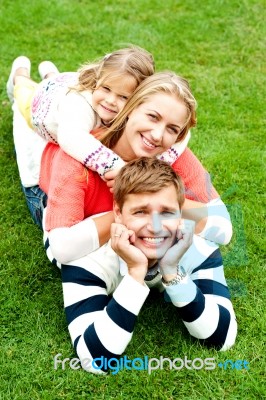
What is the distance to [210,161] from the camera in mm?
4281

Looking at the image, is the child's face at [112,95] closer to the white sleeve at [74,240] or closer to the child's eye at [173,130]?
the child's eye at [173,130]

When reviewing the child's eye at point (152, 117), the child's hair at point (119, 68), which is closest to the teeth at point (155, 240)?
the child's eye at point (152, 117)

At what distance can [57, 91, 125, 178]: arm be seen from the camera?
292 centimetres

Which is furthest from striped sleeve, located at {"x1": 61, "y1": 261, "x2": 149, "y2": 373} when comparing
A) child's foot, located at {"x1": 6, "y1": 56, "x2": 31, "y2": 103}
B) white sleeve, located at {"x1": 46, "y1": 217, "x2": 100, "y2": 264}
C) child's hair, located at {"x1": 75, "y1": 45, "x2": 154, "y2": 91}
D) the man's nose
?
child's foot, located at {"x1": 6, "y1": 56, "x2": 31, "y2": 103}

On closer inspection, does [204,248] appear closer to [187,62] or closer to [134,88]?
[134,88]

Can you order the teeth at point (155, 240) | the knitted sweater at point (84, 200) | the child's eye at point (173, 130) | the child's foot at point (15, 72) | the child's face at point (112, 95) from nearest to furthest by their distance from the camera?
the teeth at point (155, 240) < the knitted sweater at point (84, 200) < the child's eye at point (173, 130) < the child's face at point (112, 95) < the child's foot at point (15, 72)

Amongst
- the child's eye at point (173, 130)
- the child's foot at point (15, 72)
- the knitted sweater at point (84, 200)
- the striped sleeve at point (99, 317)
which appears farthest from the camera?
the child's foot at point (15, 72)

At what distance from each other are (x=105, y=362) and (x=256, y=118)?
274 centimetres

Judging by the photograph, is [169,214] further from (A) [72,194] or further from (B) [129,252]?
(A) [72,194]

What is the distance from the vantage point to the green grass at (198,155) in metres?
2.70

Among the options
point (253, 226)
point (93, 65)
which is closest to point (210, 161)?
point (253, 226)

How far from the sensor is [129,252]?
105 inches

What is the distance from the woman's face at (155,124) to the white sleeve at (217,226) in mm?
406

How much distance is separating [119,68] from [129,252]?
101 centimetres
